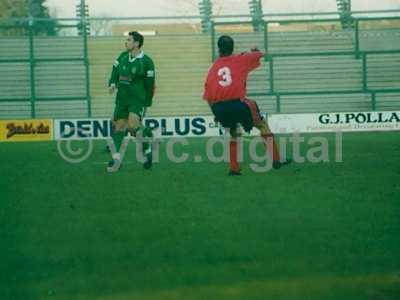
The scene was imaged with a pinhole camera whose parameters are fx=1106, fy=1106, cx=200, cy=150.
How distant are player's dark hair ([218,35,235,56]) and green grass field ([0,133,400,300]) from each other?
1.52m

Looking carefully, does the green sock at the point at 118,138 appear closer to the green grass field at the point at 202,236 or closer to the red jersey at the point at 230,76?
the green grass field at the point at 202,236

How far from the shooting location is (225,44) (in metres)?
13.4

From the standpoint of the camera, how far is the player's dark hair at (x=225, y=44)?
1325 cm

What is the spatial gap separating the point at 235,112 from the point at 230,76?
45cm

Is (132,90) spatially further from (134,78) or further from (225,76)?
(225,76)

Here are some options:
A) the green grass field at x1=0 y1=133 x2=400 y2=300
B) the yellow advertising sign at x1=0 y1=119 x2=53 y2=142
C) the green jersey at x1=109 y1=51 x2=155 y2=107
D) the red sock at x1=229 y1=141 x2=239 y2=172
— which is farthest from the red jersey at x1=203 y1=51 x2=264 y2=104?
the yellow advertising sign at x1=0 y1=119 x2=53 y2=142

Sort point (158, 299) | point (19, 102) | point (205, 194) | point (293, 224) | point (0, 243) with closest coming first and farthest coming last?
point (158, 299) < point (0, 243) < point (293, 224) < point (205, 194) < point (19, 102)

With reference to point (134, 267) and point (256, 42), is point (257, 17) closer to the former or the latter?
point (256, 42)

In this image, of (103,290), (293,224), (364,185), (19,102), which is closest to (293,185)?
(364,185)

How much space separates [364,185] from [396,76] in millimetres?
24282

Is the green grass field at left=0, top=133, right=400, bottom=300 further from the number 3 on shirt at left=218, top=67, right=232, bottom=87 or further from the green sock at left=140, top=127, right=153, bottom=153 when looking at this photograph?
the green sock at left=140, top=127, right=153, bottom=153

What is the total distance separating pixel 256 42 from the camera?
3484 cm

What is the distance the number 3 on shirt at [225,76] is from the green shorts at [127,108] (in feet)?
6.02

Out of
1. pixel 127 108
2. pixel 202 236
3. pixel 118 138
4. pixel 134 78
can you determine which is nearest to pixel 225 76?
pixel 134 78
